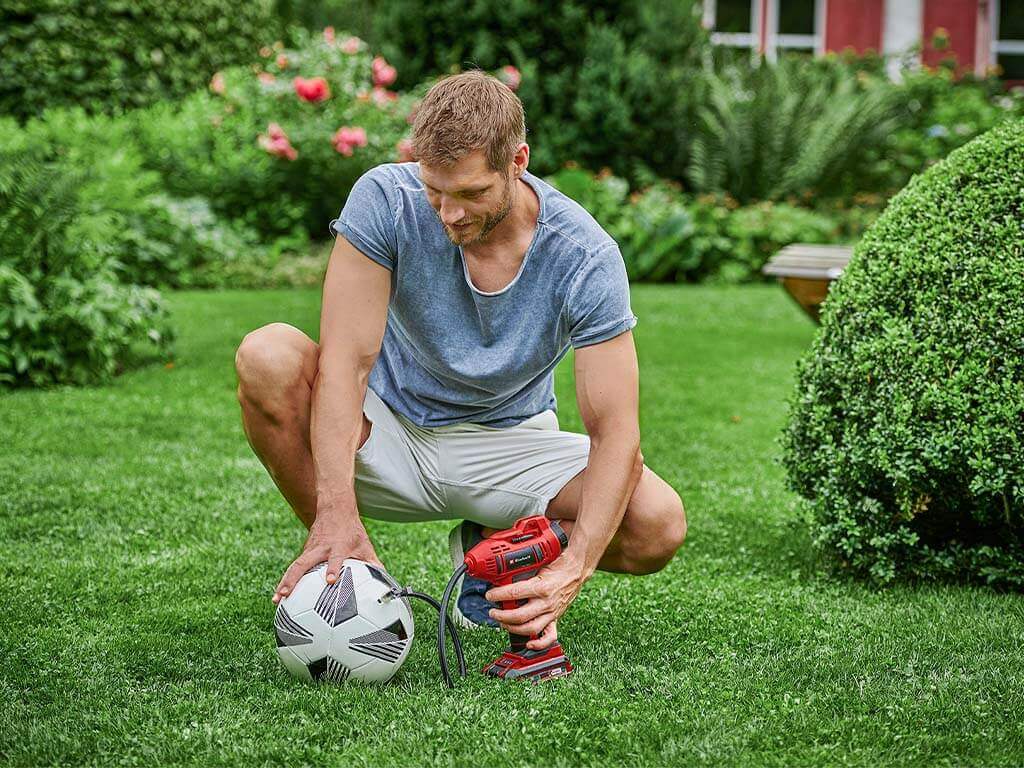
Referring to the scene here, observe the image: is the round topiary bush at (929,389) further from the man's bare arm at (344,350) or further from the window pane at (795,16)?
the window pane at (795,16)

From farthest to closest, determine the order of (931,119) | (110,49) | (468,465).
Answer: (931,119)
(110,49)
(468,465)

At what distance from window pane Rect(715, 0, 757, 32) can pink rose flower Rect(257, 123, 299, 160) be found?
22.8 ft

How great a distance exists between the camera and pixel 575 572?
2.91 m

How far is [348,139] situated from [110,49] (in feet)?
7.54

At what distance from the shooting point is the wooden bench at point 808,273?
24.2 ft

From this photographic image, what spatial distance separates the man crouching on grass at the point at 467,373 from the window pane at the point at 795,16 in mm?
13191

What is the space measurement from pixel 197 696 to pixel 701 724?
1.13 meters

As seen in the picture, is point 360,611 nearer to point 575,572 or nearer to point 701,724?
point 575,572

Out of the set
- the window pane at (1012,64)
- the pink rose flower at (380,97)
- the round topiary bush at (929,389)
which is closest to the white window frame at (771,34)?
the window pane at (1012,64)

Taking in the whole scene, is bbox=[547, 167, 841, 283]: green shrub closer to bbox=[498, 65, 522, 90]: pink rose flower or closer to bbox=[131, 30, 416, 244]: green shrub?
bbox=[498, 65, 522, 90]: pink rose flower

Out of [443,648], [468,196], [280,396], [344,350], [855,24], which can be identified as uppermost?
[855,24]

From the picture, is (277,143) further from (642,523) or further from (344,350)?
(642,523)

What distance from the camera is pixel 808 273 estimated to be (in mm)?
7371

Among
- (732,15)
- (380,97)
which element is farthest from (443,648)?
(732,15)
